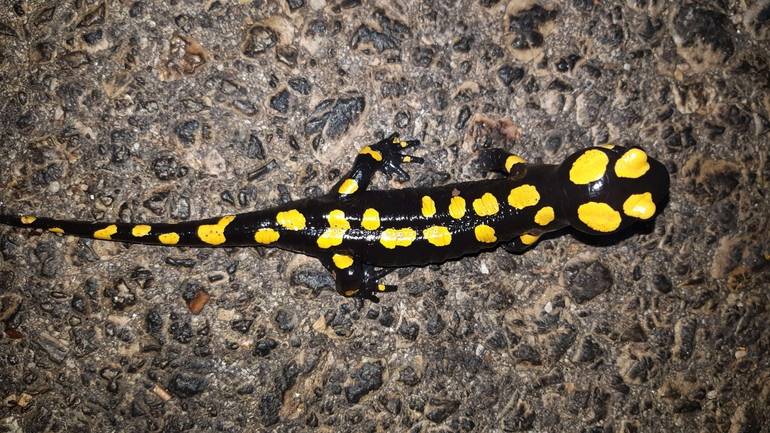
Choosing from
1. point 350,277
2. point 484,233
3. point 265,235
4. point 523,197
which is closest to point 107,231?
point 265,235

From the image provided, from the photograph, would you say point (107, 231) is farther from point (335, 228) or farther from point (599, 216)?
point (599, 216)

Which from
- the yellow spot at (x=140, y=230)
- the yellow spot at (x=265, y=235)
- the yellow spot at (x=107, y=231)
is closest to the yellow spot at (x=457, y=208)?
the yellow spot at (x=265, y=235)

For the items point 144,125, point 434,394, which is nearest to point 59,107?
point 144,125

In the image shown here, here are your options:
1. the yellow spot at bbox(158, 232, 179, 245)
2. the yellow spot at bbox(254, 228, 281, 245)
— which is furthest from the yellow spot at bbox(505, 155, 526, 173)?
the yellow spot at bbox(158, 232, 179, 245)

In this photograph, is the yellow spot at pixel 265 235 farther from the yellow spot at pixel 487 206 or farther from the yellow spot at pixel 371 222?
the yellow spot at pixel 487 206

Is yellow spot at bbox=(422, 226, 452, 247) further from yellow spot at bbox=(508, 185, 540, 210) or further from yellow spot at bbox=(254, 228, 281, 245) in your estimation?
yellow spot at bbox=(254, 228, 281, 245)

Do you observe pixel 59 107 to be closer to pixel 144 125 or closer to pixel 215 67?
pixel 144 125
